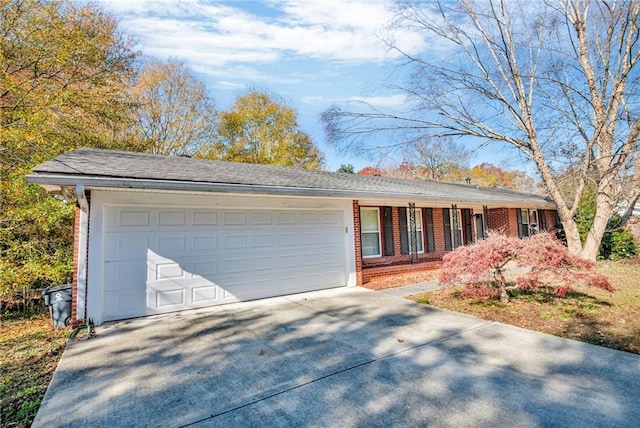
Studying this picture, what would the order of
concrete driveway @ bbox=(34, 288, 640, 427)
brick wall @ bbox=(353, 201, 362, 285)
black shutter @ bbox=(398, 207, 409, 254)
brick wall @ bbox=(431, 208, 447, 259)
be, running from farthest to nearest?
brick wall @ bbox=(431, 208, 447, 259), black shutter @ bbox=(398, 207, 409, 254), brick wall @ bbox=(353, 201, 362, 285), concrete driveway @ bbox=(34, 288, 640, 427)

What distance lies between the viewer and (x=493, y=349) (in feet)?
13.8

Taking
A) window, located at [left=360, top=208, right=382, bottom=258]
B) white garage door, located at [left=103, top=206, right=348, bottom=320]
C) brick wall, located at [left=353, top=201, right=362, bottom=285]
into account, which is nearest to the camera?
white garage door, located at [left=103, top=206, right=348, bottom=320]

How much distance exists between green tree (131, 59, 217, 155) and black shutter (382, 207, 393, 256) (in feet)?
42.5

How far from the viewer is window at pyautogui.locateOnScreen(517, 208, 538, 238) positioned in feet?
51.3

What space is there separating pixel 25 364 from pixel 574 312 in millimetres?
8603

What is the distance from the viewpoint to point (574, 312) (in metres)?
5.77

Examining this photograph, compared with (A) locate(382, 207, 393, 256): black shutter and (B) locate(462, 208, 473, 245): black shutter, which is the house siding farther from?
(B) locate(462, 208, 473, 245): black shutter

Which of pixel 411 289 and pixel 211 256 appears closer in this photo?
pixel 211 256

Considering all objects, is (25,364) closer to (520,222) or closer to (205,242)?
(205,242)

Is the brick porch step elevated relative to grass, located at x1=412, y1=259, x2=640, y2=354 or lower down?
elevated

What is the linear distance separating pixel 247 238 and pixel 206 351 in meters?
3.10

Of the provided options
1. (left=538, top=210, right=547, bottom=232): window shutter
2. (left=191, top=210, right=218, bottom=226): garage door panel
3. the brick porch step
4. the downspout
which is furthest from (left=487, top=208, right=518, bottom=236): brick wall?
the downspout

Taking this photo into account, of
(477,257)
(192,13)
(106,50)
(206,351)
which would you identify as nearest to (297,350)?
(206,351)

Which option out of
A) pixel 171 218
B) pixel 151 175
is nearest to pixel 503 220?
pixel 171 218
